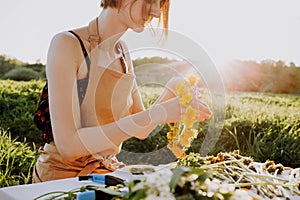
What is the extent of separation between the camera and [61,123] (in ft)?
4.54

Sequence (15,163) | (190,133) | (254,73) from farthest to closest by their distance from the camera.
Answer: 1. (254,73)
2. (15,163)
3. (190,133)

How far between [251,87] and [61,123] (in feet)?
9.33

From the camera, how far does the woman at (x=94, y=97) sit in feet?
4.57

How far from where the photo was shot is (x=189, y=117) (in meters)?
1.19

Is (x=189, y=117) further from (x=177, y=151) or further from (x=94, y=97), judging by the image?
(x=94, y=97)

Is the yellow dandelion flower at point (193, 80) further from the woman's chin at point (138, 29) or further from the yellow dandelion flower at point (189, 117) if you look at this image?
the woman's chin at point (138, 29)

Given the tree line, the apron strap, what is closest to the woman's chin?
the apron strap

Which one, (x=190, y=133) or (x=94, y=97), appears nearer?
(x=190, y=133)

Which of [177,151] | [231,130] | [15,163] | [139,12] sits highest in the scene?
[139,12]

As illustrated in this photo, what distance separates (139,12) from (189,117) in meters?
0.40

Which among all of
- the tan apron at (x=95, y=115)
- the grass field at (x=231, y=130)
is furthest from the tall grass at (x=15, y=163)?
the tan apron at (x=95, y=115)

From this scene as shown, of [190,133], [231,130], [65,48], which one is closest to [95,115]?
[65,48]

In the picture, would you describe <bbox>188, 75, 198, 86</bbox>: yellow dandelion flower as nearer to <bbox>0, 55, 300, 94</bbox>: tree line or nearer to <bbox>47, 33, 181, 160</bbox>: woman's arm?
<bbox>47, 33, 181, 160</bbox>: woman's arm

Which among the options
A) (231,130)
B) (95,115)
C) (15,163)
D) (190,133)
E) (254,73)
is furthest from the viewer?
(254,73)
